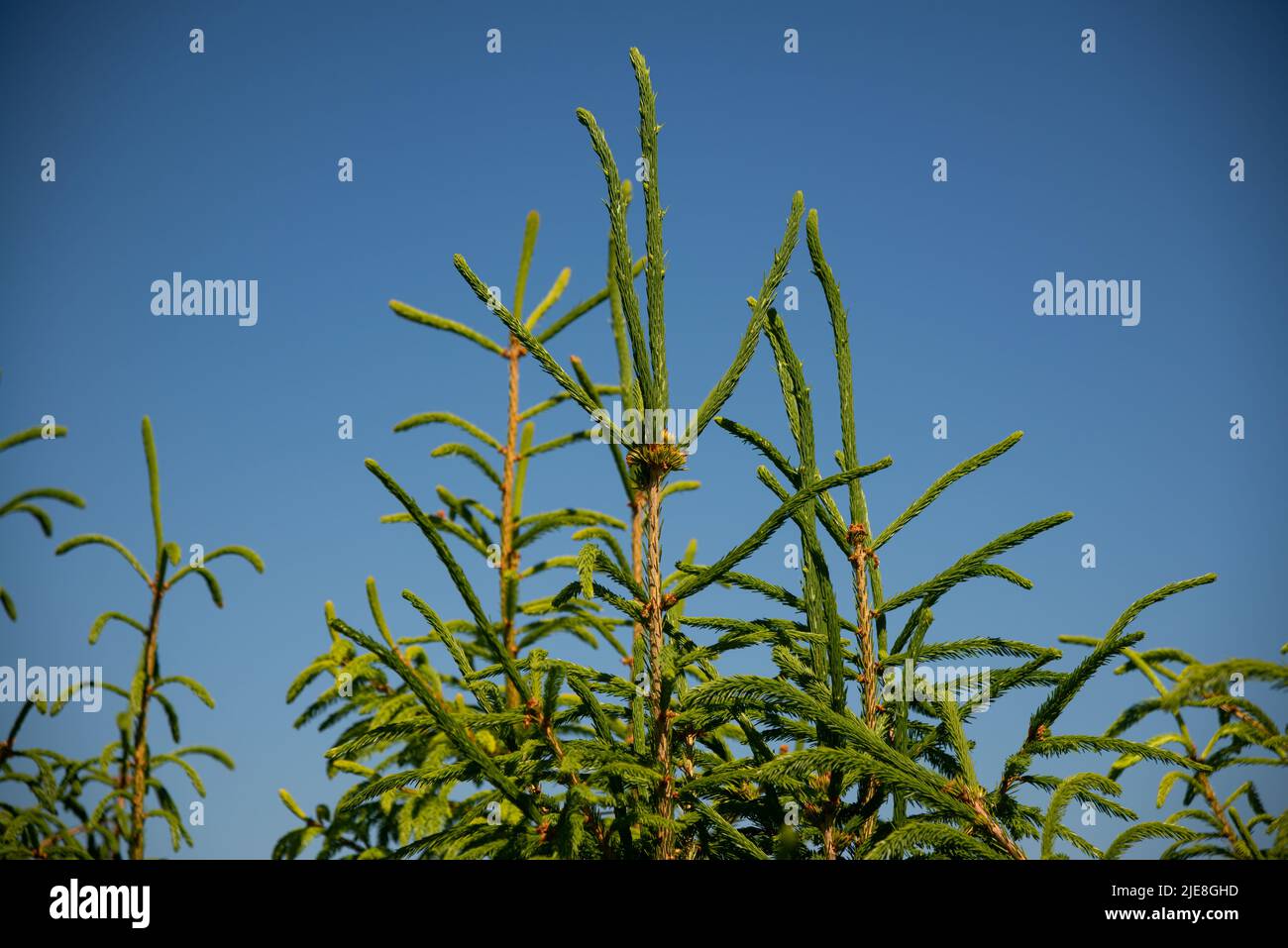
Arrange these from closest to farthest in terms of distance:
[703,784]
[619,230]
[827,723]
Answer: [827,723], [703,784], [619,230]

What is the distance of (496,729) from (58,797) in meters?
4.97

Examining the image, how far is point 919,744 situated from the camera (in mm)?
2340
